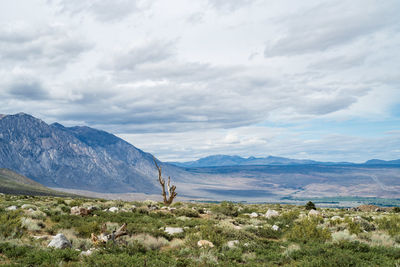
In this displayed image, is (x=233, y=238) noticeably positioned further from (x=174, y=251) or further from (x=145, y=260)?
(x=145, y=260)

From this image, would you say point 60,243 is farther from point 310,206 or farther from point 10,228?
point 310,206

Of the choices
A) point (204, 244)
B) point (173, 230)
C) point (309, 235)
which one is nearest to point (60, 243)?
point (204, 244)

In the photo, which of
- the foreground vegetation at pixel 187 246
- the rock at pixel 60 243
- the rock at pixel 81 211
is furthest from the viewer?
the rock at pixel 81 211

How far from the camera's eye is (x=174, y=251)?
46.2 feet

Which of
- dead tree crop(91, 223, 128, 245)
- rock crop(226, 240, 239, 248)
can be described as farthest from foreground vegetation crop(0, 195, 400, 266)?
dead tree crop(91, 223, 128, 245)

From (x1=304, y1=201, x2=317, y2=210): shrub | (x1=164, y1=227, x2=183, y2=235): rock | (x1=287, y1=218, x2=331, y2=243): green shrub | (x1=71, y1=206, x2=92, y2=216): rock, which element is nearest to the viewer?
(x1=287, y1=218, x2=331, y2=243): green shrub

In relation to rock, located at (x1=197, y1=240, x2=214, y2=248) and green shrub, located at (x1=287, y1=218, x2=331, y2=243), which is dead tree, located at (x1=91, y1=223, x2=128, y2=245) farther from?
green shrub, located at (x1=287, y1=218, x2=331, y2=243)

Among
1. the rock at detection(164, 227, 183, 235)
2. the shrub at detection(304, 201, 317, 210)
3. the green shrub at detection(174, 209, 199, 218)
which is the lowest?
the shrub at detection(304, 201, 317, 210)

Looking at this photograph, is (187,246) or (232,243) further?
(232,243)

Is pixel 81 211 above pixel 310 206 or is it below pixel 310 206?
above

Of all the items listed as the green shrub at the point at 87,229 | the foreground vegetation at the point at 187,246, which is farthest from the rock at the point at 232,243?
the green shrub at the point at 87,229

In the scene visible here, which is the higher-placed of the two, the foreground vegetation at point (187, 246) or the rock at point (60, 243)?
the rock at point (60, 243)

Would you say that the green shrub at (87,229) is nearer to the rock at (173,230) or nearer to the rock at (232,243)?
the rock at (173,230)

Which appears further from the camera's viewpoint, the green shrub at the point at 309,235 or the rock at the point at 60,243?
the green shrub at the point at 309,235
